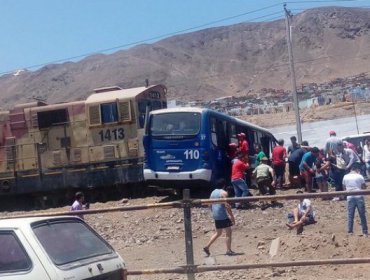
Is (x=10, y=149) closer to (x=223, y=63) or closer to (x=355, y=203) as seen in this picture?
(x=355, y=203)

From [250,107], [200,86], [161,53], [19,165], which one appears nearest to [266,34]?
[161,53]

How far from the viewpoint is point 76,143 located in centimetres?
2325

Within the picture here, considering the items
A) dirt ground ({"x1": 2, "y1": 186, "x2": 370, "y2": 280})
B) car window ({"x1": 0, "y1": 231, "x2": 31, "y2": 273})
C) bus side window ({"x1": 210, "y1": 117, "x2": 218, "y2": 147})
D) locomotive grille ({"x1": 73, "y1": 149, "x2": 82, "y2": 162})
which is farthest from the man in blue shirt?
car window ({"x1": 0, "y1": 231, "x2": 31, "y2": 273})

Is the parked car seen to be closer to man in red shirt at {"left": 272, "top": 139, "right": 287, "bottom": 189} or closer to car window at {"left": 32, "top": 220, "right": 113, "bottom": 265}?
car window at {"left": 32, "top": 220, "right": 113, "bottom": 265}

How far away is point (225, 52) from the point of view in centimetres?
16338

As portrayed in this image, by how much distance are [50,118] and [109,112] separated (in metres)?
2.36

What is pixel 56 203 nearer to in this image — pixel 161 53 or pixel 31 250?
pixel 31 250

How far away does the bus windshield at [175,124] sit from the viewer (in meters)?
19.3

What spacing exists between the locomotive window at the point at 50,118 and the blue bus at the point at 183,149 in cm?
487

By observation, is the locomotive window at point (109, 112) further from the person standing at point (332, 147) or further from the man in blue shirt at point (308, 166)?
the person standing at point (332, 147)

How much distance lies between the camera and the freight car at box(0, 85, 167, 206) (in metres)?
22.4

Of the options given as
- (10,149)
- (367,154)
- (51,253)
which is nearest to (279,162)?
(367,154)

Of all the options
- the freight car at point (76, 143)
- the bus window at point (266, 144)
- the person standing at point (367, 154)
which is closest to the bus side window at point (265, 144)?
the bus window at point (266, 144)

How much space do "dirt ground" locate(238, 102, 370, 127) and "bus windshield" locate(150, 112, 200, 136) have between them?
43.4 metres
